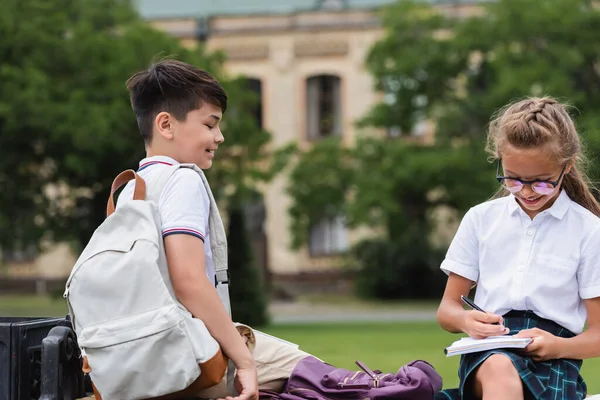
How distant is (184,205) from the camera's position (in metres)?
3.47

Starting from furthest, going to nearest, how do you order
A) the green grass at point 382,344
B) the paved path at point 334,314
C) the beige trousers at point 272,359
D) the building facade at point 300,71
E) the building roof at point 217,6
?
the building roof at point 217,6, the building facade at point 300,71, the paved path at point 334,314, the green grass at point 382,344, the beige trousers at point 272,359

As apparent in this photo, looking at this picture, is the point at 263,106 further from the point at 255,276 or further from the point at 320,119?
the point at 255,276

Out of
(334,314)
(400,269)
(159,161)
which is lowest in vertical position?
(334,314)

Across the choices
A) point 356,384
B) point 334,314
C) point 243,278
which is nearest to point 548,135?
point 356,384

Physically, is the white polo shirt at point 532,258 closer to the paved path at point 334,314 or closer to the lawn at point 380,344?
the lawn at point 380,344

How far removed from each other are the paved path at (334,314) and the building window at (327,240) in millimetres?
6899

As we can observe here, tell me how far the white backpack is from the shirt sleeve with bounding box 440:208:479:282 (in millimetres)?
970

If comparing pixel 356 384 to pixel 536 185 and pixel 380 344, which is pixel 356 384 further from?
pixel 380 344

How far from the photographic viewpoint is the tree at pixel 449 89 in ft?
88.1

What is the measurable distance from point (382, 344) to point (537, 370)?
15.6m

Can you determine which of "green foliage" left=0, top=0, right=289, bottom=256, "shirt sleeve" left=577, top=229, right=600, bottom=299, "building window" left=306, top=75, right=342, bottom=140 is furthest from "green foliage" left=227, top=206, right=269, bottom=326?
"shirt sleeve" left=577, top=229, right=600, bottom=299

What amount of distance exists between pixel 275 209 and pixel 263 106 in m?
3.82

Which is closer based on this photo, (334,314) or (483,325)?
(483,325)

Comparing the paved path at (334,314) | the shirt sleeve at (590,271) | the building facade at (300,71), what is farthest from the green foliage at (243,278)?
the shirt sleeve at (590,271)
